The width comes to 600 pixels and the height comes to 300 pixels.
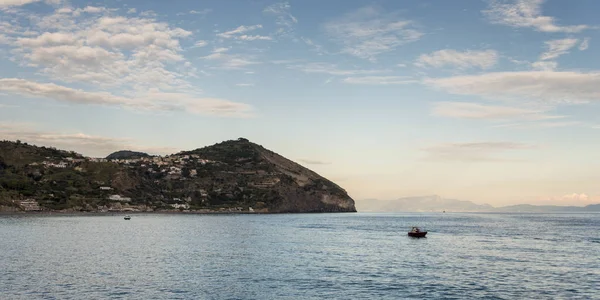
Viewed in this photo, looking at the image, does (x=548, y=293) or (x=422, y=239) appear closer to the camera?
(x=548, y=293)

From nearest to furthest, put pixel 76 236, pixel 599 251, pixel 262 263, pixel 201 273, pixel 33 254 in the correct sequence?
pixel 201 273
pixel 262 263
pixel 33 254
pixel 599 251
pixel 76 236

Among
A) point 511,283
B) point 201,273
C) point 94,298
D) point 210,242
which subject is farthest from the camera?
point 210,242

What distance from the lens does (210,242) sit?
435 feet

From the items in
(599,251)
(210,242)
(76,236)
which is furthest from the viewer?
(76,236)

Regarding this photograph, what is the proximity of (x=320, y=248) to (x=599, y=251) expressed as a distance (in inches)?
2467

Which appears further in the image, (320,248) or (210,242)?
(210,242)

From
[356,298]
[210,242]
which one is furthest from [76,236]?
[356,298]

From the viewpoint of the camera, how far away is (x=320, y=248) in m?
118

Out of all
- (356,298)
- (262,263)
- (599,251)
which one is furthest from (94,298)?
(599,251)

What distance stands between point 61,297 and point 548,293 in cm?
5783

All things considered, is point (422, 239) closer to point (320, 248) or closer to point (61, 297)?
point (320, 248)

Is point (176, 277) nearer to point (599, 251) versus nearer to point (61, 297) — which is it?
point (61, 297)

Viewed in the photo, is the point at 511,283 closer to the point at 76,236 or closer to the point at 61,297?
the point at 61,297

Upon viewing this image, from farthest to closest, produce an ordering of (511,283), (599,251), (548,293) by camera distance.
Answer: (599,251), (511,283), (548,293)
